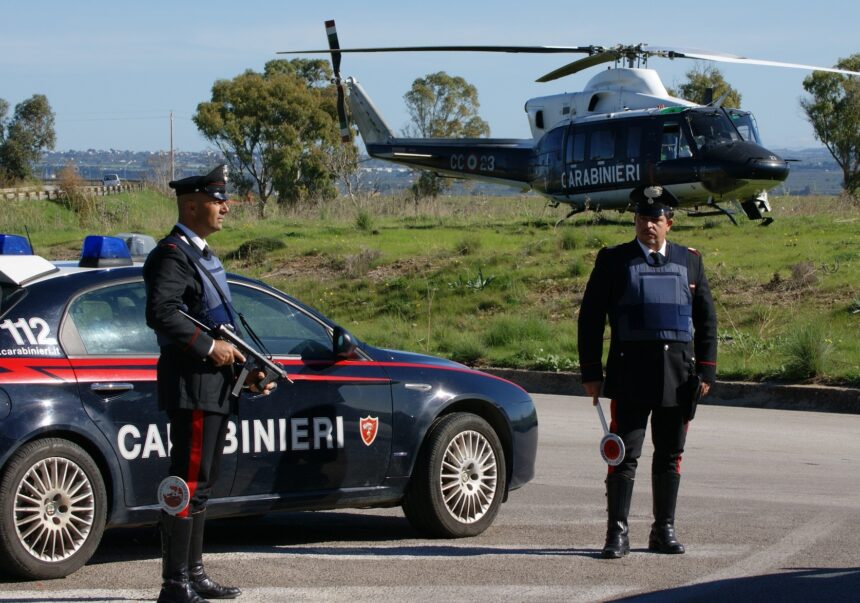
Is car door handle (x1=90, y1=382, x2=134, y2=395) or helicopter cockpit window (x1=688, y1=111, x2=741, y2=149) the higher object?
helicopter cockpit window (x1=688, y1=111, x2=741, y2=149)

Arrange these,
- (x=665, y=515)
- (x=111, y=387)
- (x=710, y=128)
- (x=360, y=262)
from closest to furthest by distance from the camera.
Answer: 1. (x=111, y=387)
2. (x=665, y=515)
3. (x=360, y=262)
4. (x=710, y=128)

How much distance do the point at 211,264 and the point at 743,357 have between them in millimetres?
10998

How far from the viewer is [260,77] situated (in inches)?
2633

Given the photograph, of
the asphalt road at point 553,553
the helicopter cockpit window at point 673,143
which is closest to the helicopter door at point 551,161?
the helicopter cockpit window at point 673,143

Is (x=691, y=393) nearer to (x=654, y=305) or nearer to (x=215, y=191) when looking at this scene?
(x=654, y=305)

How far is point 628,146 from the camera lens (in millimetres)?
26828

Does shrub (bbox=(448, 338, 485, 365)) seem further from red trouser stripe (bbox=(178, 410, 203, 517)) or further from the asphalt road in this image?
red trouser stripe (bbox=(178, 410, 203, 517))

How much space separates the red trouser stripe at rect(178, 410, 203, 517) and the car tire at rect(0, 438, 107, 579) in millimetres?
738

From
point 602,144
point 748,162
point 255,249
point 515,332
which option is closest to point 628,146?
point 602,144

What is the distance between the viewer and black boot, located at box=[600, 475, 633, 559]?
22.5ft

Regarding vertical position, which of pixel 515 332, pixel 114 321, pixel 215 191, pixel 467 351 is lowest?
pixel 467 351

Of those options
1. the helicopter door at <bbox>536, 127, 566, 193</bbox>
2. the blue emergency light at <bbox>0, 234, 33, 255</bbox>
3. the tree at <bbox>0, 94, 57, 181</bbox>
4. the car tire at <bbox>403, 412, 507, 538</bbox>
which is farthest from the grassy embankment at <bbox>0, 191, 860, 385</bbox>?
the tree at <bbox>0, 94, 57, 181</bbox>

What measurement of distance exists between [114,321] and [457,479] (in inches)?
80.0

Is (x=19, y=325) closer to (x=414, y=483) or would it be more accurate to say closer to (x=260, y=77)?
(x=414, y=483)
